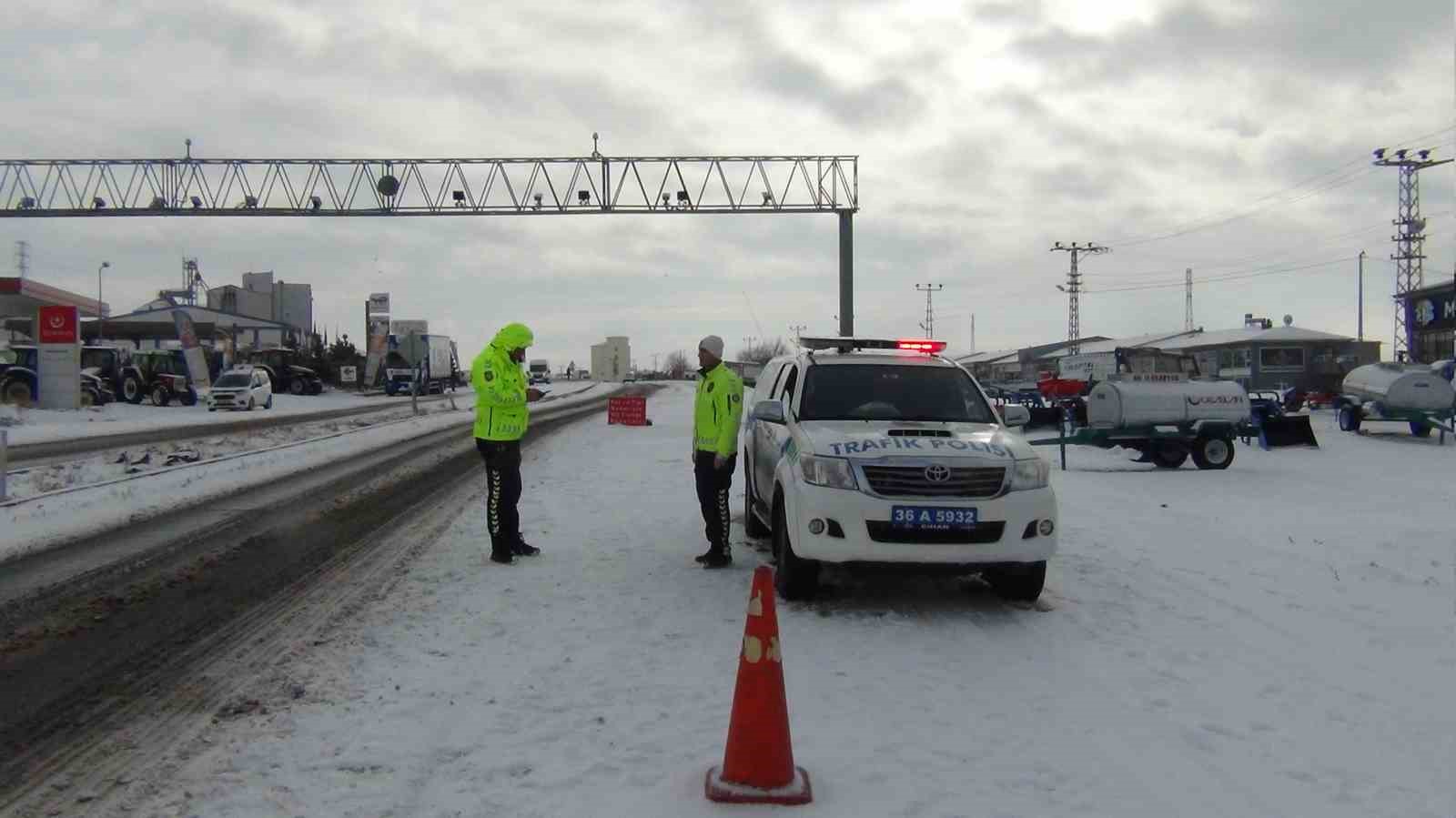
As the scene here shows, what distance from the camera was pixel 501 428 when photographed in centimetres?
845

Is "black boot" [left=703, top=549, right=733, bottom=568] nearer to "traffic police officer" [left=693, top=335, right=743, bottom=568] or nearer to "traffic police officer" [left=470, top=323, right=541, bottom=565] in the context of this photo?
"traffic police officer" [left=693, top=335, right=743, bottom=568]

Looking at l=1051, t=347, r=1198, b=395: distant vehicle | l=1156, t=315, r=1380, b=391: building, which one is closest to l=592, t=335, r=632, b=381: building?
l=1156, t=315, r=1380, b=391: building

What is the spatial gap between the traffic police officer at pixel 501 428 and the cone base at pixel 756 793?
16.1 ft

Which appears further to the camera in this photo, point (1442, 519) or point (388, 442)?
point (388, 442)

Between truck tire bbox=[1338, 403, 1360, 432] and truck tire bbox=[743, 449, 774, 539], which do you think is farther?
truck tire bbox=[1338, 403, 1360, 432]

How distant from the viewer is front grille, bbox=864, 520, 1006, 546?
651 cm

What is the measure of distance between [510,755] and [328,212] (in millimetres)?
28886

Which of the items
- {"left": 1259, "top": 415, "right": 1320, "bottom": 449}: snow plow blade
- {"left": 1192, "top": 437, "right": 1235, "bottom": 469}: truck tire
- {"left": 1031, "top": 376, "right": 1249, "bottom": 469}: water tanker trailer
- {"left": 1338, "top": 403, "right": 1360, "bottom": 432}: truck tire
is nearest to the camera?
{"left": 1031, "top": 376, "right": 1249, "bottom": 469}: water tanker trailer

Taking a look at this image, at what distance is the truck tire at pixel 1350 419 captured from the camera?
27.8 m

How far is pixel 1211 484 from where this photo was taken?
1598 centimetres

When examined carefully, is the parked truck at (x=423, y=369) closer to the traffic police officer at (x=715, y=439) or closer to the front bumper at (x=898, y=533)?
the traffic police officer at (x=715, y=439)

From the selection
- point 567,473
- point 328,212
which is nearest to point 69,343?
point 328,212

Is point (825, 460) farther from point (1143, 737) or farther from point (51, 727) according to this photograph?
point (51, 727)

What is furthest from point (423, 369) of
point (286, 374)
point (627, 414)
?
point (627, 414)
